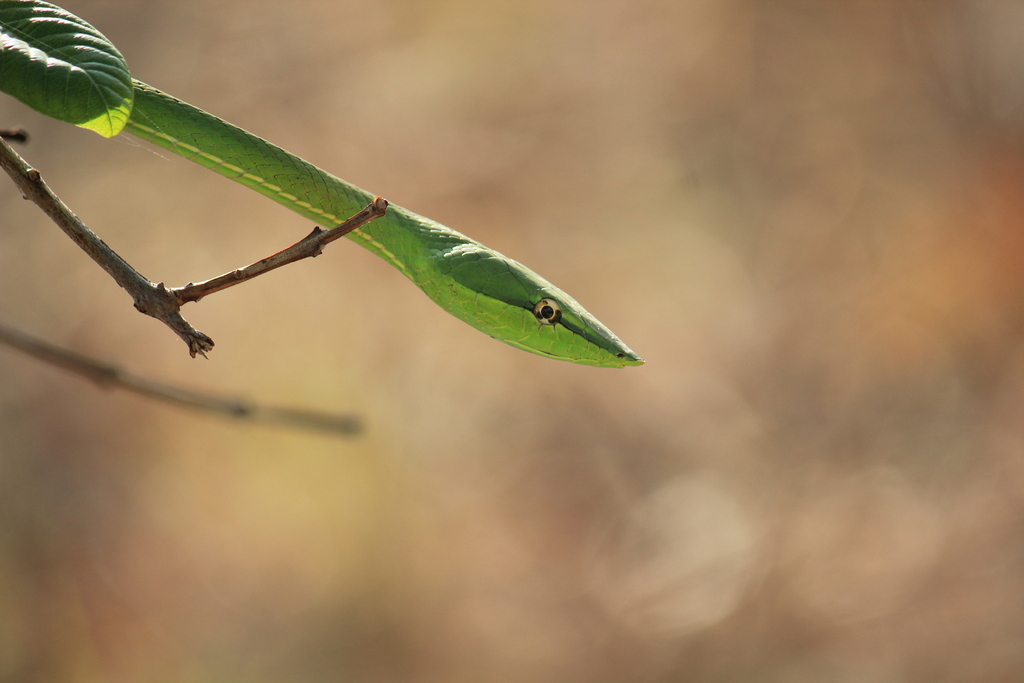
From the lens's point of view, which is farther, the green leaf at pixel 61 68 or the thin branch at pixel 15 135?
the thin branch at pixel 15 135

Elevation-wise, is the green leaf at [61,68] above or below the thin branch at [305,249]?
above

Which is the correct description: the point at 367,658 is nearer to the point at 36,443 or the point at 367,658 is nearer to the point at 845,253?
the point at 36,443

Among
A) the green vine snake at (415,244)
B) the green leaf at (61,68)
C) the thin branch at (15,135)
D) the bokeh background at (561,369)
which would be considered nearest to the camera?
the green leaf at (61,68)

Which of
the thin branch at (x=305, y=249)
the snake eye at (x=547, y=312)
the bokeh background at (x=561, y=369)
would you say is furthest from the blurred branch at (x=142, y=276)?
the bokeh background at (x=561, y=369)

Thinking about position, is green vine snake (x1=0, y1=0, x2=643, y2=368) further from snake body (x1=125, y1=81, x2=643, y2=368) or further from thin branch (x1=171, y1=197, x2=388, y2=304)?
thin branch (x1=171, y1=197, x2=388, y2=304)

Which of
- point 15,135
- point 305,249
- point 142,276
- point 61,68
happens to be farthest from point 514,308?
point 15,135

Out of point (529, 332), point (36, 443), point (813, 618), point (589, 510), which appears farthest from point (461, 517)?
point (529, 332)

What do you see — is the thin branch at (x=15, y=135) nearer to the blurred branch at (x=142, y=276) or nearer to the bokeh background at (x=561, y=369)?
the blurred branch at (x=142, y=276)

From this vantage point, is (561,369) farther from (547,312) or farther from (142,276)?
(142,276)
